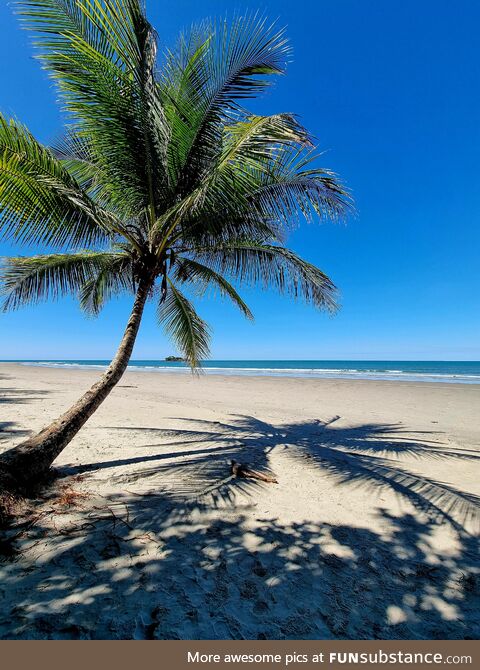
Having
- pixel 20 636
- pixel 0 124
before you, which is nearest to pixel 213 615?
pixel 20 636

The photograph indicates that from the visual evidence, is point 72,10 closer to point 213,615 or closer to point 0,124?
point 0,124

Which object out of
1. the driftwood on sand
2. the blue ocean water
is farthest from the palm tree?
the blue ocean water

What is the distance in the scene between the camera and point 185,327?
24.3ft

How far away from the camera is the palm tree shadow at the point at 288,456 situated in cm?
365

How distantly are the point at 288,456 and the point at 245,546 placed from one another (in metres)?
2.80

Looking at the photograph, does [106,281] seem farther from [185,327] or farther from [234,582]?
[234,582]

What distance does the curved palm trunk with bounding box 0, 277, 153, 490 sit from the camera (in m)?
3.36

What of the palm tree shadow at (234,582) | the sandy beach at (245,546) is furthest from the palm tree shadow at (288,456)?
the palm tree shadow at (234,582)

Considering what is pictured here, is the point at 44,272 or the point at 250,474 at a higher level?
the point at 44,272

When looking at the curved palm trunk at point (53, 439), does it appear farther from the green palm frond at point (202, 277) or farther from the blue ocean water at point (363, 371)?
the blue ocean water at point (363, 371)

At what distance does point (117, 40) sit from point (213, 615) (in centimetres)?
611

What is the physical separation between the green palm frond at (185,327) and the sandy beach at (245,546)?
2.38 m

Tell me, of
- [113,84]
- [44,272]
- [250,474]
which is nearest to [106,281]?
[44,272]

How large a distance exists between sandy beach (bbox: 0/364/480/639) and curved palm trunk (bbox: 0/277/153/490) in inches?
13.3
